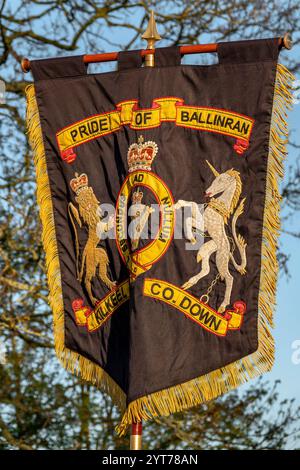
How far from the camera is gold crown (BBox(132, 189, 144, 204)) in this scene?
4.62 metres

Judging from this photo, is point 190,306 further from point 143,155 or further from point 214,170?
point 143,155

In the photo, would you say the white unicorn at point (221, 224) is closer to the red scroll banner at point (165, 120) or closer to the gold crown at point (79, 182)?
the red scroll banner at point (165, 120)

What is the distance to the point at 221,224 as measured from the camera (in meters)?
4.56

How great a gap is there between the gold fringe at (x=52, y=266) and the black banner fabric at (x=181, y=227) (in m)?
0.02

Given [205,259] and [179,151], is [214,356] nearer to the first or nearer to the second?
[205,259]

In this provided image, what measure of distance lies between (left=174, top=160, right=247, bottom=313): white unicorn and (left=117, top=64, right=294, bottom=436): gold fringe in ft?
0.41

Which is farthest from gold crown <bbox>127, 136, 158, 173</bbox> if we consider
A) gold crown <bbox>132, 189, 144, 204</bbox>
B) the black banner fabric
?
gold crown <bbox>132, 189, 144, 204</bbox>

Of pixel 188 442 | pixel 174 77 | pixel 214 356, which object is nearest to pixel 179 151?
pixel 174 77

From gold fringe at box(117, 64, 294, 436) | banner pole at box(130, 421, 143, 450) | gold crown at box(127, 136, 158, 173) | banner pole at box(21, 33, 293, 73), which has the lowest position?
banner pole at box(130, 421, 143, 450)

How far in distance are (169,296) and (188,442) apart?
503cm

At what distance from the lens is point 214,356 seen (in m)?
4.49

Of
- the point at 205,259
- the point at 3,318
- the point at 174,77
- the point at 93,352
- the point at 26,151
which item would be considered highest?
the point at 26,151

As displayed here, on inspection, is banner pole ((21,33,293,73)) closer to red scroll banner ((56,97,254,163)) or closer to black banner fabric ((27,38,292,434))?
black banner fabric ((27,38,292,434))

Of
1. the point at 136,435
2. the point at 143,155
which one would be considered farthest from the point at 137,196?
the point at 136,435
